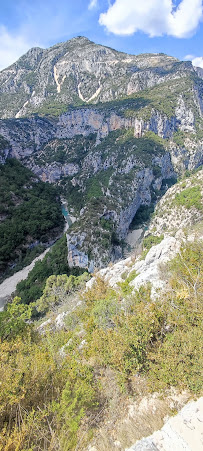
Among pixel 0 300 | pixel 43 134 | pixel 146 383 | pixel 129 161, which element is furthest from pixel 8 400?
pixel 43 134

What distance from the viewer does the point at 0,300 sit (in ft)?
130

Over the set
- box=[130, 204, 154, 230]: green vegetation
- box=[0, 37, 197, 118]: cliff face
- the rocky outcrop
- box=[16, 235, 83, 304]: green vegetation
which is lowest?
box=[130, 204, 154, 230]: green vegetation

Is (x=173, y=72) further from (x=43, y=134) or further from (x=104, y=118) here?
(x=43, y=134)

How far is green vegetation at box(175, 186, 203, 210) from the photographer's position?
35.5m

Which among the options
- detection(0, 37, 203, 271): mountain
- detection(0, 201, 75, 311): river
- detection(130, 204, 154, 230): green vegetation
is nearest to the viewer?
detection(0, 201, 75, 311): river

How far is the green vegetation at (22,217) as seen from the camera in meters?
51.3

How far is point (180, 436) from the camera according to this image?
15.5ft

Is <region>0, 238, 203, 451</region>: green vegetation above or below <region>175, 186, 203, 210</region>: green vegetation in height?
above

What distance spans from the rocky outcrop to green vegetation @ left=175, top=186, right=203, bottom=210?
109ft

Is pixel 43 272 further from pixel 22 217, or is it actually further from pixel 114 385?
pixel 114 385

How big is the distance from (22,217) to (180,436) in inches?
2362

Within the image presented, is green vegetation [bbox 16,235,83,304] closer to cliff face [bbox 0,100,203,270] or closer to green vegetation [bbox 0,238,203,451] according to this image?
cliff face [bbox 0,100,203,270]

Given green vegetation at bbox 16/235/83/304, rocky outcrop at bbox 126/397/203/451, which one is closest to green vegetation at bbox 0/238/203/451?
rocky outcrop at bbox 126/397/203/451

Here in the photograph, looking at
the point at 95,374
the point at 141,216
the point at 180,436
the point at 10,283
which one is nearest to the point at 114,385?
the point at 95,374
